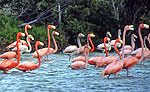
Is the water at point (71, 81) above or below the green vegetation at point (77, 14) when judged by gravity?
below

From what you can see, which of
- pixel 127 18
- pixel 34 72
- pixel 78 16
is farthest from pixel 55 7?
pixel 34 72

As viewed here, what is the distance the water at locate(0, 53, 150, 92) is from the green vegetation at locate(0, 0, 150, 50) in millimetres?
13080

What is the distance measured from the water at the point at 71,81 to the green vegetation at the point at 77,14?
42.9ft

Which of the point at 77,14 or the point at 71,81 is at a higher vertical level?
the point at 77,14

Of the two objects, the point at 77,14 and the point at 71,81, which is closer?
the point at 71,81

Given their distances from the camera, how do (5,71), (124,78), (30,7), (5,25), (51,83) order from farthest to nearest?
1. (30,7)
2. (5,25)
3. (5,71)
4. (124,78)
5. (51,83)

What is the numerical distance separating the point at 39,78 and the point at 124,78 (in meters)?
2.46

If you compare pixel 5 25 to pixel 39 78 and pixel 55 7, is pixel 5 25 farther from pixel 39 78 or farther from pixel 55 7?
pixel 39 78

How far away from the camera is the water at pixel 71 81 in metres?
11.6

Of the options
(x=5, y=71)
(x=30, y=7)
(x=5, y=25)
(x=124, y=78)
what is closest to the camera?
(x=124, y=78)

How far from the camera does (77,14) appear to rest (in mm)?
30859

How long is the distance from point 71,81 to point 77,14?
704 inches

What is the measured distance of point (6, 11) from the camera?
30.0 m

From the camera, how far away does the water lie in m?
11.6
